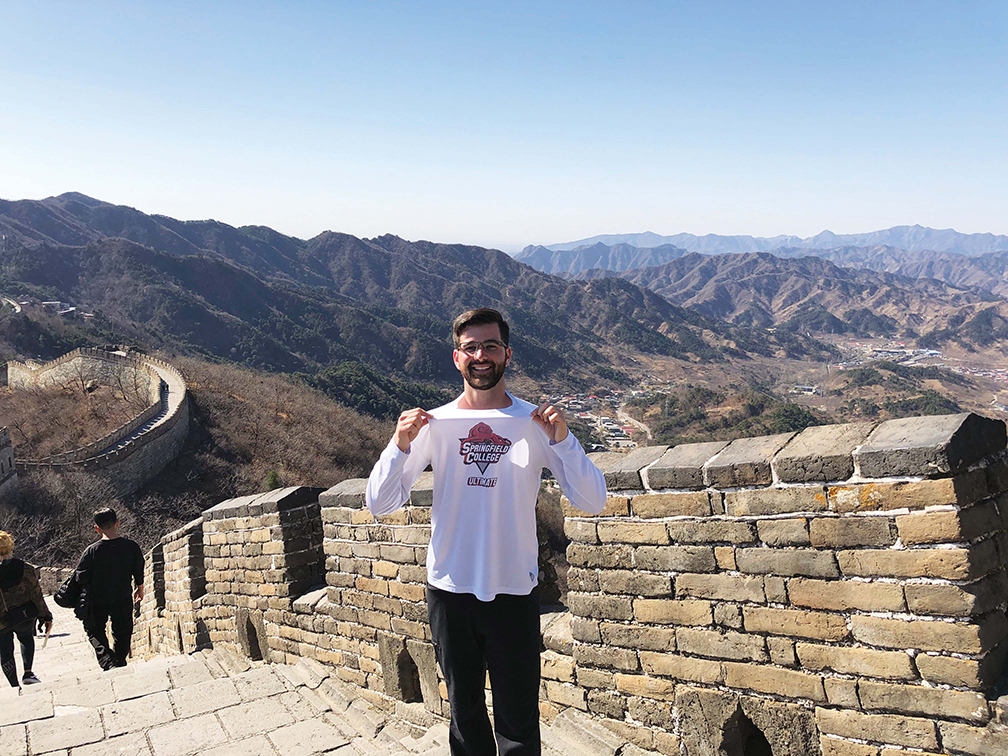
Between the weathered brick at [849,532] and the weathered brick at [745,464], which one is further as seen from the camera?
the weathered brick at [745,464]

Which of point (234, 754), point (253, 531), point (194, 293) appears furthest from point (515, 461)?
point (194, 293)

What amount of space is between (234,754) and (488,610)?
1973 mm

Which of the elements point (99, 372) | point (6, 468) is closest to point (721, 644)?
point (6, 468)

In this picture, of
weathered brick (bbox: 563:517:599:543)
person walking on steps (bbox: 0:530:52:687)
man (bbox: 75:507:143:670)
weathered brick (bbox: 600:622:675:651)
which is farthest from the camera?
man (bbox: 75:507:143:670)

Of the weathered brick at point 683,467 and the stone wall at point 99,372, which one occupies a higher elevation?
the weathered brick at point 683,467

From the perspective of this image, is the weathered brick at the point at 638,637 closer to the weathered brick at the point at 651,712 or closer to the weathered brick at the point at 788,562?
the weathered brick at the point at 651,712

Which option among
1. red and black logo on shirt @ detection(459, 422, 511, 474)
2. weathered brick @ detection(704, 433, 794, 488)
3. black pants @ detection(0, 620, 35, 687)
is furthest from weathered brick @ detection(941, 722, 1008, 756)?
black pants @ detection(0, 620, 35, 687)

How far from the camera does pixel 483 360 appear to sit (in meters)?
2.15

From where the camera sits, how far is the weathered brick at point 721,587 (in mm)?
2309

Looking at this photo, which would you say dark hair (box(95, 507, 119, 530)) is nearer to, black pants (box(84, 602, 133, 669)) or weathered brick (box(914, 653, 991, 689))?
black pants (box(84, 602, 133, 669))

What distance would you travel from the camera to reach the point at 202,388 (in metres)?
37.4

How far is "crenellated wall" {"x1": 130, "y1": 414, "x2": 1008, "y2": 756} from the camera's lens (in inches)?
76.4

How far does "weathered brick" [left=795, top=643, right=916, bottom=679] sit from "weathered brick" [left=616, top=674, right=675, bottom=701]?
54cm

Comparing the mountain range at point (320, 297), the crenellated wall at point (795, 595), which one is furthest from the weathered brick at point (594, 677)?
the mountain range at point (320, 297)
